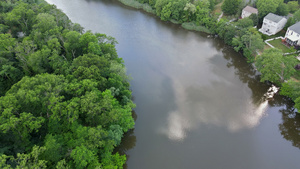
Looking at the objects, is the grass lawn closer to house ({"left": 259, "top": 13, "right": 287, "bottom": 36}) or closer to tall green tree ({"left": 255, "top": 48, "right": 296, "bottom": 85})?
house ({"left": 259, "top": 13, "right": 287, "bottom": 36})

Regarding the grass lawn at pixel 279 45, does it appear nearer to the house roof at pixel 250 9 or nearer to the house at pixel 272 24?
the house at pixel 272 24

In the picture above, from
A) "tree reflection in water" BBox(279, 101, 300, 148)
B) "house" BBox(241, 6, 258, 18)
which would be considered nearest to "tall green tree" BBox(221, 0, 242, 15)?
"house" BBox(241, 6, 258, 18)

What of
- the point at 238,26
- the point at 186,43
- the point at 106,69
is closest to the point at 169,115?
the point at 106,69

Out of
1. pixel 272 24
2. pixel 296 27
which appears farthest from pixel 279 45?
pixel 272 24

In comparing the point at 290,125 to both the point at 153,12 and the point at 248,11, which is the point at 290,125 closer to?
the point at 248,11

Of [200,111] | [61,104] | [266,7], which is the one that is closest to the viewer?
Result: [61,104]

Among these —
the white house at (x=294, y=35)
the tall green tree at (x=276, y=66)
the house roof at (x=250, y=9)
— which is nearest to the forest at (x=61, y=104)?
the tall green tree at (x=276, y=66)
